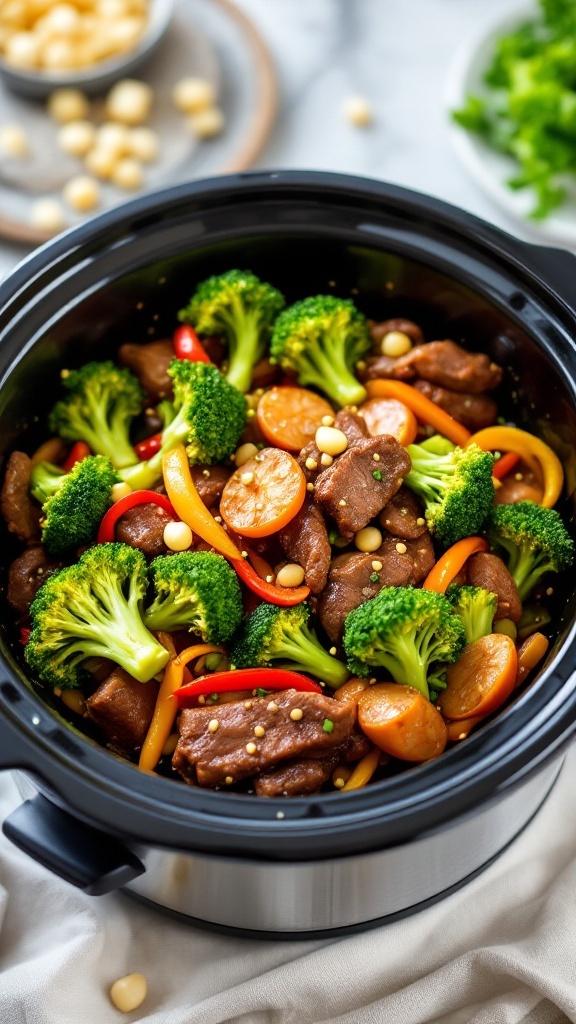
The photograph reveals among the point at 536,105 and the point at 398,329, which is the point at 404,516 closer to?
the point at 398,329

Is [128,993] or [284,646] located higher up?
[284,646]

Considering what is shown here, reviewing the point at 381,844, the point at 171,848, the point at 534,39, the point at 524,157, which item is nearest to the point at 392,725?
the point at 381,844

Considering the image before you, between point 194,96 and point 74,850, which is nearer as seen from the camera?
point 74,850

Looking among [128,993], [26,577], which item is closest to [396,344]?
[26,577]

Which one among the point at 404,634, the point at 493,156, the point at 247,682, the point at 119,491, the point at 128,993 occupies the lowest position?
the point at 128,993

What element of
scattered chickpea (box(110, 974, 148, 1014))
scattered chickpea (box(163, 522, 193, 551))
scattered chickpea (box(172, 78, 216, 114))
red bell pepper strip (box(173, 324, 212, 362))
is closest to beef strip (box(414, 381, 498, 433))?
red bell pepper strip (box(173, 324, 212, 362))

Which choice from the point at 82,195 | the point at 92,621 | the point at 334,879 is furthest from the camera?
the point at 82,195

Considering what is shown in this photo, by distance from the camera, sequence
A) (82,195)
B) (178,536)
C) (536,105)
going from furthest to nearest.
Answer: (82,195) → (536,105) → (178,536)
